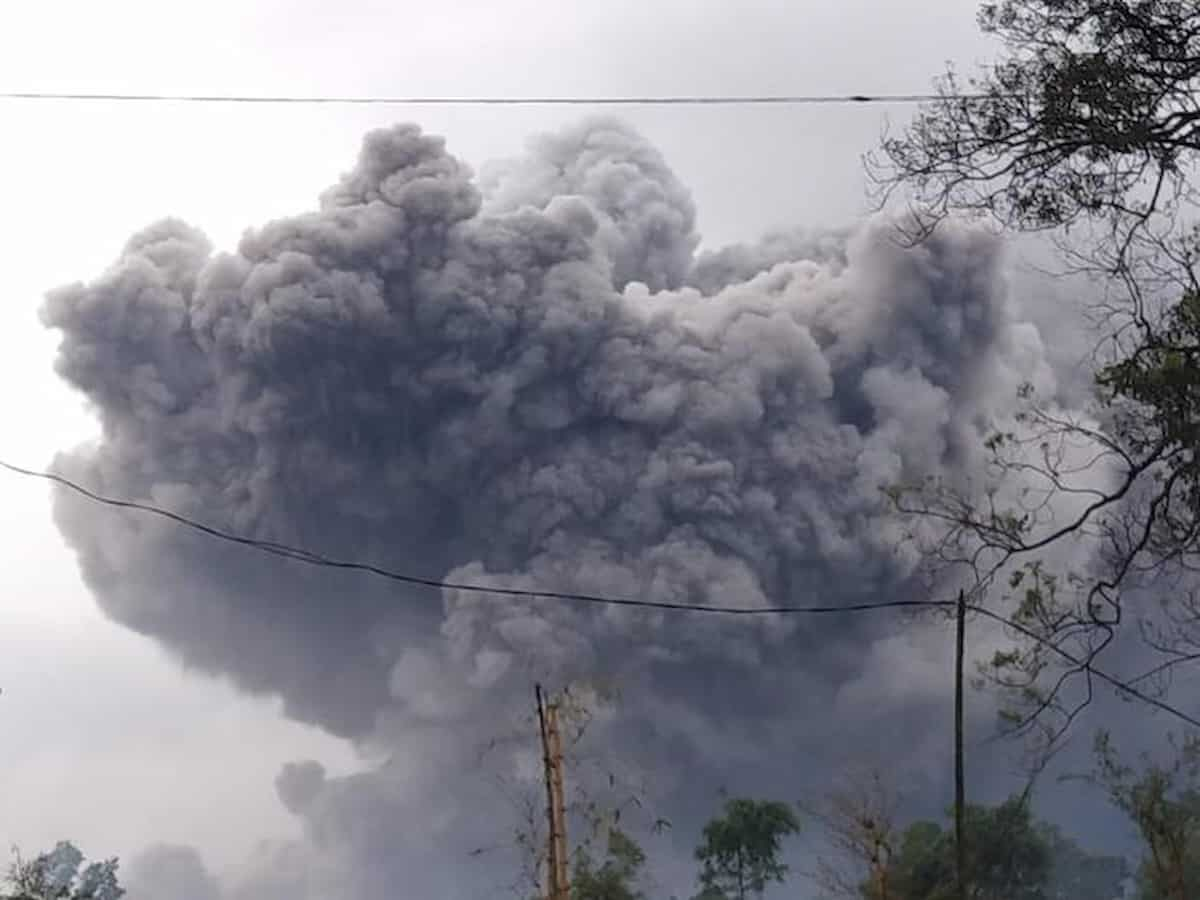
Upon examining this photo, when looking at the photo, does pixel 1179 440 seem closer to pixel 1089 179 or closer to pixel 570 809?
pixel 1089 179

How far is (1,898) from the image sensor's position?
94.4ft

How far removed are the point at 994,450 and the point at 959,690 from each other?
8.07 m

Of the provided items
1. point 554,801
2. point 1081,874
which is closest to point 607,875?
point 554,801

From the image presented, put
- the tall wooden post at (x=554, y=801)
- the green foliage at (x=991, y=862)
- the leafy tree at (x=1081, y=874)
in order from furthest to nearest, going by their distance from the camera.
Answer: the leafy tree at (x=1081, y=874) → the green foliage at (x=991, y=862) → the tall wooden post at (x=554, y=801)

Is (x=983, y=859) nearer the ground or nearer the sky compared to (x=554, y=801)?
nearer the sky

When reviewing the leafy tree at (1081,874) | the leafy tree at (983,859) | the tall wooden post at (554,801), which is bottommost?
the tall wooden post at (554,801)

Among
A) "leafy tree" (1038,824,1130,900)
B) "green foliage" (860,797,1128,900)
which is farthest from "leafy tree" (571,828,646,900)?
"leafy tree" (1038,824,1130,900)

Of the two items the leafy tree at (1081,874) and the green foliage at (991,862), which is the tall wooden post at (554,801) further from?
the leafy tree at (1081,874)

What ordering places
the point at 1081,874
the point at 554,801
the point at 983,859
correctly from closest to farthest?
1. the point at 554,801
2. the point at 983,859
3. the point at 1081,874

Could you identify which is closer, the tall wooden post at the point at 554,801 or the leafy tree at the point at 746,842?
the tall wooden post at the point at 554,801

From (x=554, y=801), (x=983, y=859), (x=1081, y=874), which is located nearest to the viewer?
(x=554, y=801)

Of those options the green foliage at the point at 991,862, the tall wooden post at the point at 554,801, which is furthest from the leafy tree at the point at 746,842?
the tall wooden post at the point at 554,801

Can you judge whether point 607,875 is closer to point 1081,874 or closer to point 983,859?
point 983,859

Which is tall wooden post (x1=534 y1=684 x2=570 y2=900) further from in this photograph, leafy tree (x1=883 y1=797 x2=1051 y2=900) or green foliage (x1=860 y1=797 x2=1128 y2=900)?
leafy tree (x1=883 y1=797 x2=1051 y2=900)
